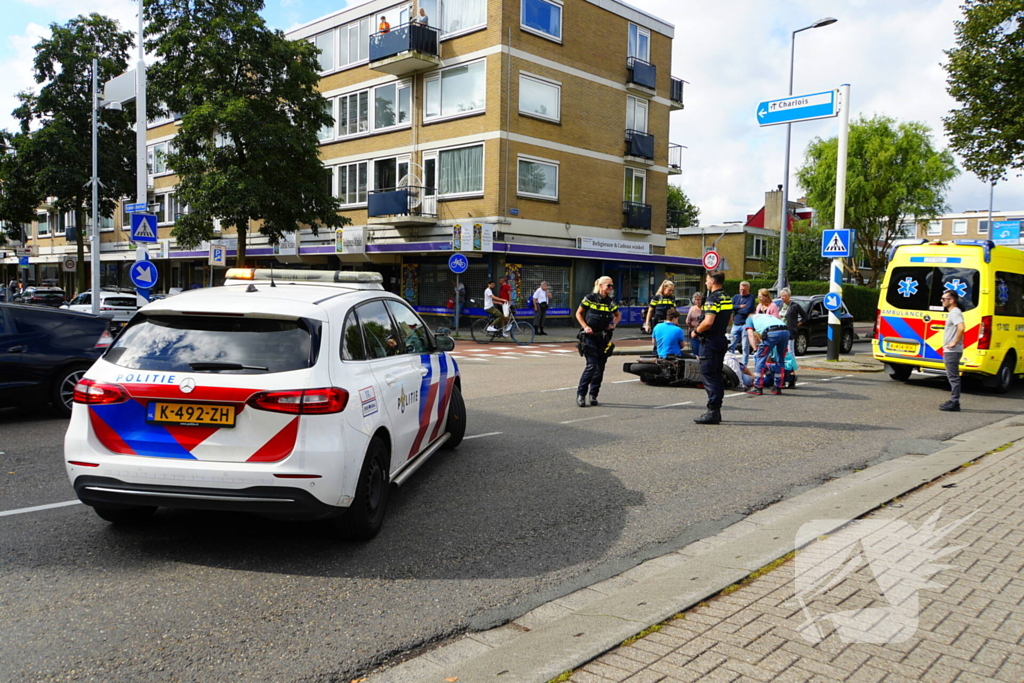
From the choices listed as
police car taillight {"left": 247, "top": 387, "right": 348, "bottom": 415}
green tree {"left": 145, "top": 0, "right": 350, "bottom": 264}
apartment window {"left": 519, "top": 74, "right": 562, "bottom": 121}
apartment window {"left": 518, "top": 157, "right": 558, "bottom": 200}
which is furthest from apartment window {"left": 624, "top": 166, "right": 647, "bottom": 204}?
police car taillight {"left": 247, "top": 387, "right": 348, "bottom": 415}

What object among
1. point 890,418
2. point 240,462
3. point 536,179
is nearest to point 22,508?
point 240,462

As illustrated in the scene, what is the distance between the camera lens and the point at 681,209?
73125 millimetres

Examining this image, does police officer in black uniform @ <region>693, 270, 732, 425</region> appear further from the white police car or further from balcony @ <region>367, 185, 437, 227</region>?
balcony @ <region>367, 185, 437, 227</region>

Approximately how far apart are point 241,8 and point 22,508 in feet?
87.7

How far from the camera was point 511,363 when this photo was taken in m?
17.7

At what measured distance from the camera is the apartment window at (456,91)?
28500 millimetres

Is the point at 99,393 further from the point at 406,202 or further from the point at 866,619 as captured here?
the point at 406,202

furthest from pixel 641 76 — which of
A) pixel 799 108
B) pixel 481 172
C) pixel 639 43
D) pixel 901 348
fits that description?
pixel 901 348

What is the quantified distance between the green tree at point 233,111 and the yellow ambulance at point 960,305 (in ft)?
66.0

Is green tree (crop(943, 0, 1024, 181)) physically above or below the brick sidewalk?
above

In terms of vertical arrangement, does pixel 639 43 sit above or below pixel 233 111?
above

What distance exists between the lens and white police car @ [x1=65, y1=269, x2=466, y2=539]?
4.28 metres

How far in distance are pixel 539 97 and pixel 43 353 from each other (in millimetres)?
22781

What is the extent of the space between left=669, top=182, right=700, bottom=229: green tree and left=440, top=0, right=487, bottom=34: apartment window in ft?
140
